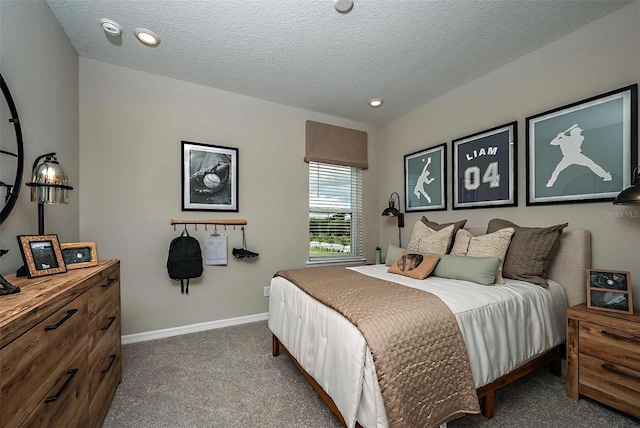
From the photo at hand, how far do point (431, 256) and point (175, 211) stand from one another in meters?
2.62

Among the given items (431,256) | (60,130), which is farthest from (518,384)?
(60,130)

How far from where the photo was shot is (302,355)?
5.60ft

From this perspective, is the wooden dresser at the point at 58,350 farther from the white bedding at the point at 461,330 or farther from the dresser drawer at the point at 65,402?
the white bedding at the point at 461,330

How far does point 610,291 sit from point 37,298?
3000 mm

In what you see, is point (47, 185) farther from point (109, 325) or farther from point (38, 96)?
point (109, 325)

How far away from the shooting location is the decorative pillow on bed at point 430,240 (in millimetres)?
2504

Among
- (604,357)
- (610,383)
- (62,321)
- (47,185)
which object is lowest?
(610,383)

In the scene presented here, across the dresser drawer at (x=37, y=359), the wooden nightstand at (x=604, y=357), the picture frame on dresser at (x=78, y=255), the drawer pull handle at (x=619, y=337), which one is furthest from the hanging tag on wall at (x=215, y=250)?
the drawer pull handle at (x=619, y=337)

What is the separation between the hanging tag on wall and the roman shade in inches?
58.4

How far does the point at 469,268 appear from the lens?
6.57 feet

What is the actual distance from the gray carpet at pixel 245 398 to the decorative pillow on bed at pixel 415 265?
0.93 m

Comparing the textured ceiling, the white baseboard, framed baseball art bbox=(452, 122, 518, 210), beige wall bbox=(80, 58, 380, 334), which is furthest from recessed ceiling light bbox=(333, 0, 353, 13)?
the white baseboard

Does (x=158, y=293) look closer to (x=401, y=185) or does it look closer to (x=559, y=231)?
(x=401, y=185)

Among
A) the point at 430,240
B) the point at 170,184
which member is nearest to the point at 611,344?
the point at 430,240
